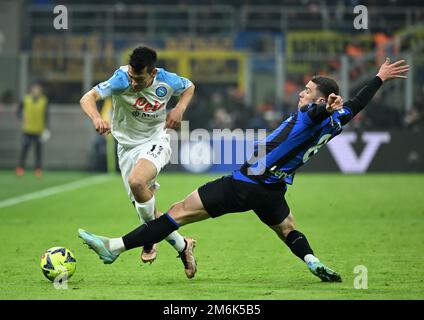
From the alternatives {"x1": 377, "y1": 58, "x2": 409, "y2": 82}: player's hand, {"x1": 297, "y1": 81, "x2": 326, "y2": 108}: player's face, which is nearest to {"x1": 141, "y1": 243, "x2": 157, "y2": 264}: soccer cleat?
{"x1": 297, "y1": 81, "x2": 326, "y2": 108}: player's face

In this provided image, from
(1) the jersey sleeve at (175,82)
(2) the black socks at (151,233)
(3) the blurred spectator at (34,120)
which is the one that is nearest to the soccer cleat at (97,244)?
(2) the black socks at (151,233)

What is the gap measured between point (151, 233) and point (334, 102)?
1.93 meters

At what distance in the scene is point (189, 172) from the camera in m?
25.0

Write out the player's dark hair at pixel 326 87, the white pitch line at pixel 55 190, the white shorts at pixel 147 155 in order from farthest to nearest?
the white pitch line at pixel 55 190 < the white shorts at pixel 147 155 < the player's dark hair at pixel 326 87

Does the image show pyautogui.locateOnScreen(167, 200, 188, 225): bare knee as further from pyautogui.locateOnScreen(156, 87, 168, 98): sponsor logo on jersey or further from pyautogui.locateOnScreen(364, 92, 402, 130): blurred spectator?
pyautogui.locateOnScreen(364, 92, 402, 130): blurred spectator

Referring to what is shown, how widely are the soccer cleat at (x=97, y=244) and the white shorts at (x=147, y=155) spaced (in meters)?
1.00

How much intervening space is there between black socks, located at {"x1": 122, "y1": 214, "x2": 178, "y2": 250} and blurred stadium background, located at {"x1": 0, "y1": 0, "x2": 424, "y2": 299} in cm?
432

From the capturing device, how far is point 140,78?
857 cm

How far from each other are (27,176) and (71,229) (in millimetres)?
11091

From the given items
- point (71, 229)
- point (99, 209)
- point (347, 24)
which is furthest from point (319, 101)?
point (347, 24)

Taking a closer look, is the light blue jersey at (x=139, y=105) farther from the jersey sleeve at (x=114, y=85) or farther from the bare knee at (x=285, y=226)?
the bare knee at (x=285, y=226)

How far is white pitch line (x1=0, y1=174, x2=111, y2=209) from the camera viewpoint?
16.8 meters

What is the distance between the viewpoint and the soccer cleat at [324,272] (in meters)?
8.04
